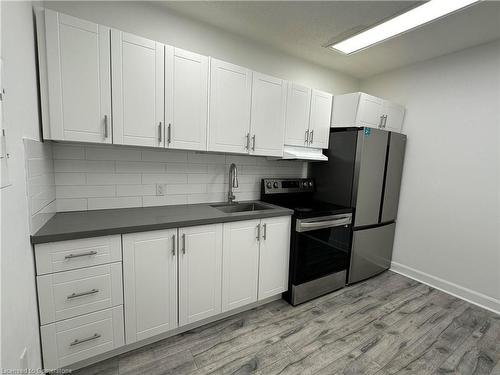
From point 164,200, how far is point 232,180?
0.68m

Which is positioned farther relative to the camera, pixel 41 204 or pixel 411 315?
pixel 411 315

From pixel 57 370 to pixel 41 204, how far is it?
1027mm

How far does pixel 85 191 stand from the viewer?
176 cm

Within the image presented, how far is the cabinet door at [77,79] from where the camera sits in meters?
1.36

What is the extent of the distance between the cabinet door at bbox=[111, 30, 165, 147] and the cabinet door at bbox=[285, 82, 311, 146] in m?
1.24

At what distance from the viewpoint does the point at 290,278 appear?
2.22 m

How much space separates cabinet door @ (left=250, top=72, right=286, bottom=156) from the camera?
2.10 meters

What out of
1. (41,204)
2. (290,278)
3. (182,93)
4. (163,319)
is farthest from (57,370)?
(182,93)

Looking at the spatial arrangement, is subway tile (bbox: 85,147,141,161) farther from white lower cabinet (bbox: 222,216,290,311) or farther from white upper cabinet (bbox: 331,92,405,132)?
white upper cabinet (bbox: 331,92,405,132)

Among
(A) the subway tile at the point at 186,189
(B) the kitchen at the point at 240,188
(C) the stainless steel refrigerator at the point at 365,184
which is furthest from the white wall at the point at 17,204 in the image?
(C) the stainless steel refrigerator at the point at 365,184

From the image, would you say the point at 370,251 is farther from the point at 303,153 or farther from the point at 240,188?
the point at 240,188

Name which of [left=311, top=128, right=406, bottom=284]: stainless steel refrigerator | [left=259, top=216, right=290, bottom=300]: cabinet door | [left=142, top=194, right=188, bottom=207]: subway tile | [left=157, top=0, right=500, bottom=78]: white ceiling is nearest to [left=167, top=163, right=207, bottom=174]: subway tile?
[left=142, top=194, right=188, bottom=207]: subway tile

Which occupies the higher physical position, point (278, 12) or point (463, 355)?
point (278, 12)

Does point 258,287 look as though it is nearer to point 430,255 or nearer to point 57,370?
point 57,370
